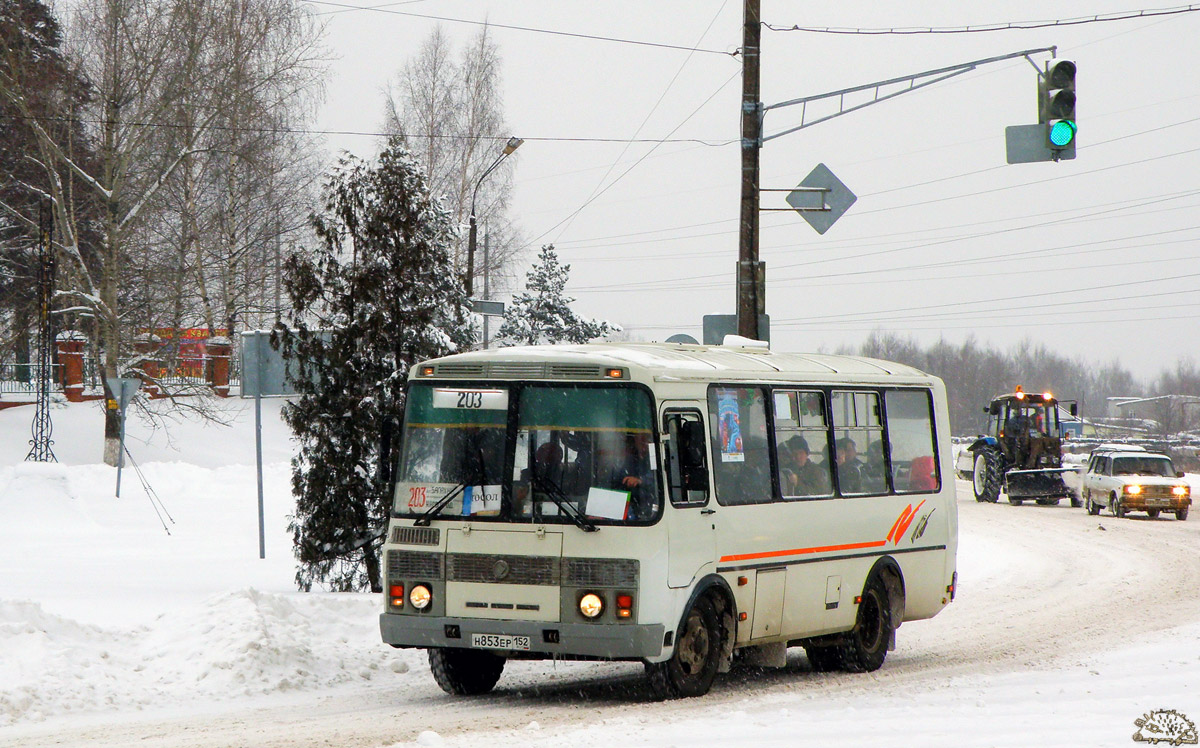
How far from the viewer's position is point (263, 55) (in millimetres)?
42562

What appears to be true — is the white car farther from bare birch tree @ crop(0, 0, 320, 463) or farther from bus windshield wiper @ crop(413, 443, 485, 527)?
bus windshield wiper @ crop(413, 443, 485, 527)

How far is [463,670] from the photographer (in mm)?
10547

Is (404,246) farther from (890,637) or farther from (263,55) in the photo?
(263,55)

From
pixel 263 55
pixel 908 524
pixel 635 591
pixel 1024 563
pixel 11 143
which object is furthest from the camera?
pixel 263 55

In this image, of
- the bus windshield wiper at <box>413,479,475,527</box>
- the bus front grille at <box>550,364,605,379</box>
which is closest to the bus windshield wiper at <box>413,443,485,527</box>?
the bus windshield wiper at <box>413,479,475,527</box>

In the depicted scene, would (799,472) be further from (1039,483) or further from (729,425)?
(1039,483)

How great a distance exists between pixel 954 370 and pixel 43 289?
116 meters

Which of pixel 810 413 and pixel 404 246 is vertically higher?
pixel 404 246

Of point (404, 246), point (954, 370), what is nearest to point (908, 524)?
point (404, 246)

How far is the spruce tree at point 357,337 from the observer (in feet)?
51.6

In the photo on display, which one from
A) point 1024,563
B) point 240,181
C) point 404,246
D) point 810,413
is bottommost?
point 1024,563

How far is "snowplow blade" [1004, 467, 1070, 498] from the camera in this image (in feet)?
137

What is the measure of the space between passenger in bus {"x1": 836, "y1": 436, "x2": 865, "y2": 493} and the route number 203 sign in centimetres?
359

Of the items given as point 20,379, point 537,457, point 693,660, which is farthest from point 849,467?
point 20,379
